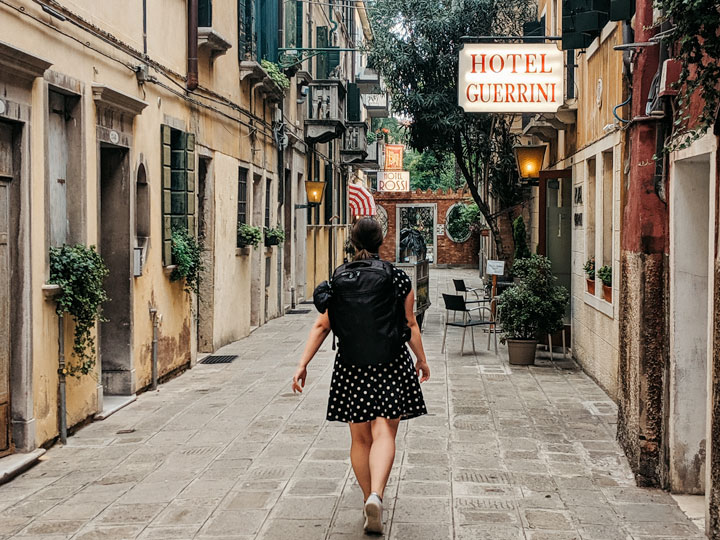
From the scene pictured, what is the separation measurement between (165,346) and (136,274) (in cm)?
147

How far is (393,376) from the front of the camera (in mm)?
5348

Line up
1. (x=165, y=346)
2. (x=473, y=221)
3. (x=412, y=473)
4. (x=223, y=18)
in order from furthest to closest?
1. (x=473, y=221)
2. (x=223, y=18)
3. (x=165, y=346)
4. (x=412, y=473)

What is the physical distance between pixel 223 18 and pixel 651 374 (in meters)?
9.48

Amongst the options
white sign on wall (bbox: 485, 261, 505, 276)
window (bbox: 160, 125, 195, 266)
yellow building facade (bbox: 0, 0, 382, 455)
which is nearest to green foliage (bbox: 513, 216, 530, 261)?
white sign on wall (bbox: 485, 261, 505, 276)

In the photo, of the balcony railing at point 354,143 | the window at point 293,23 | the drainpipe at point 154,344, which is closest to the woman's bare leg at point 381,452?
the drainpipe at point 154,344

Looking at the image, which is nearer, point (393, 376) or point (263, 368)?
point (393, 376)

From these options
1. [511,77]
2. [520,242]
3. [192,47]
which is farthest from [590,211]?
[520,242]

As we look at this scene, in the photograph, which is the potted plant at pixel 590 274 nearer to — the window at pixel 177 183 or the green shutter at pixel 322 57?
the window at pixel 177 183

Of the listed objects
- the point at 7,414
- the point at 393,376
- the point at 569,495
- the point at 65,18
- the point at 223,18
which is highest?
the point at 223,18

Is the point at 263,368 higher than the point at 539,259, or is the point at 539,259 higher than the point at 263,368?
the point at 539,259

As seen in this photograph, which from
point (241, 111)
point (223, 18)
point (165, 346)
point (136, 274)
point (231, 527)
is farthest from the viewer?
point (241, 111)

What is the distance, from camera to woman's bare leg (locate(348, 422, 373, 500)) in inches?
210

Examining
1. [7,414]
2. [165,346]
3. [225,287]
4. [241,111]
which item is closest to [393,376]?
[7,414]

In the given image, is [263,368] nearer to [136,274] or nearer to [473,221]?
[136,274]
